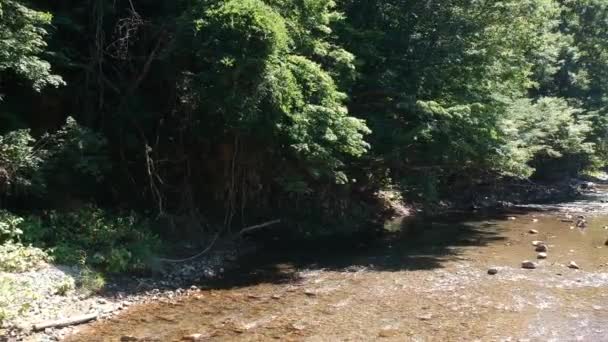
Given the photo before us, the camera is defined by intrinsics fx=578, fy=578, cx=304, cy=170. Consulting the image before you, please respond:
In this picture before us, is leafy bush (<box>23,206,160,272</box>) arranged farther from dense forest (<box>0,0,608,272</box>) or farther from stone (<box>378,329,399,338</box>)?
stone (<box>378,329,399,338</box>)

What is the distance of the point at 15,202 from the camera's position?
11766 mm

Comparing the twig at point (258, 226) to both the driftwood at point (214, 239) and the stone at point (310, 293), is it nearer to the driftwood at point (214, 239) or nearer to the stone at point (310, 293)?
the driftwood at point (214, 239)

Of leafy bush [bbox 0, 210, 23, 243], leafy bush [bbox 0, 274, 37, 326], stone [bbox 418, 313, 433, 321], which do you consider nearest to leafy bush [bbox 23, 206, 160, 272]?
leafy bush [bbox 0, 210, 23, 243]

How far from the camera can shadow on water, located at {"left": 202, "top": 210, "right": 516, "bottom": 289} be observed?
12828 millimetres

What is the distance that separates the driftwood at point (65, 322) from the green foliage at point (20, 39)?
4362mm

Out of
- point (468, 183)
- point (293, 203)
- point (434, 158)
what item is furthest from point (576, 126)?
point (293, 203)

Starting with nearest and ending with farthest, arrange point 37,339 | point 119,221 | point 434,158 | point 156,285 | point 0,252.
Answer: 1. point 37,339
2. point 0,252
3. point 156,285
4. point 119,221
5. point 434,158

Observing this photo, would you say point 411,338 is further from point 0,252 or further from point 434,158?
point 434,158

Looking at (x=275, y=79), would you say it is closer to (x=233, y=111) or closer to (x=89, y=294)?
(x=233, y=111)

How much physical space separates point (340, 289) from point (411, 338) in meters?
2.89

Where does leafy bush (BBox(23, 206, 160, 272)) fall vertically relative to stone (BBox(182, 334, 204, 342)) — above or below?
above

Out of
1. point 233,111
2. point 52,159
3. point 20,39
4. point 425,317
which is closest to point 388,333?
point 425,317

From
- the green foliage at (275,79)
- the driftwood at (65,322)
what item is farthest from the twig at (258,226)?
the driftwood at (65,322)

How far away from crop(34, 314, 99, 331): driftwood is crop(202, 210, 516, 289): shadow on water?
290 centimetres
